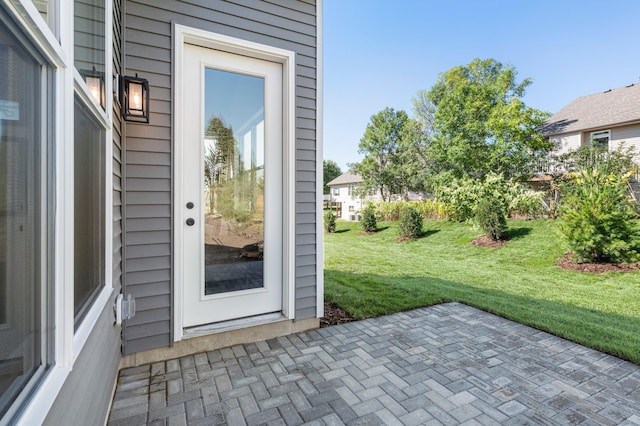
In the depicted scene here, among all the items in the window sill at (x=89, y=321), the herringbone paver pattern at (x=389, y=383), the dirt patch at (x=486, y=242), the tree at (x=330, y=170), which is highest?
the tree at (x=330, y=170)

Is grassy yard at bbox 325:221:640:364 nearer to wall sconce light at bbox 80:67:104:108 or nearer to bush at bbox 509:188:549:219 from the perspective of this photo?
bush at bbox 509:188:549:219

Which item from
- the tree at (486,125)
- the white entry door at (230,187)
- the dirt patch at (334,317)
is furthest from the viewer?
the tree at (486,125)

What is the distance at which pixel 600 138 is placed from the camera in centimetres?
1238

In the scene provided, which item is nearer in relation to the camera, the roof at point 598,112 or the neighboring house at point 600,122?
the neighboring house at point 600,122

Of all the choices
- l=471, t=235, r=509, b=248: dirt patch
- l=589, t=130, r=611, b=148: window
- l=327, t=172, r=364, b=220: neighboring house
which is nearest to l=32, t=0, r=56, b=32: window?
l=471, t=235, r=509, b=248: dirt patch

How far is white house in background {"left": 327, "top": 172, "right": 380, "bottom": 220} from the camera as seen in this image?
80.1ft

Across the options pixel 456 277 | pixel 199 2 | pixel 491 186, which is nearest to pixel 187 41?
pixel 199 2

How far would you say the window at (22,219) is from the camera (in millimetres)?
668

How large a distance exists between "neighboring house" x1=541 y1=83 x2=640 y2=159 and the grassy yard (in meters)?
6.35

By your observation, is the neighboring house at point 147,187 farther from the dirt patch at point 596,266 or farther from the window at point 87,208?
the dirt patch at point 596,266

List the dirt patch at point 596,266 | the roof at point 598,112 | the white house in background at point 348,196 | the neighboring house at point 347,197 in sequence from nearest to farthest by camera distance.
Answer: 1. the dirt patch at point 596,266
2. the roof at point 598,112
3. the white house in background at point 348,196
4. the neighboring house at point 347,197

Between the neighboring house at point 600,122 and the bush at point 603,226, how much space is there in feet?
24.8

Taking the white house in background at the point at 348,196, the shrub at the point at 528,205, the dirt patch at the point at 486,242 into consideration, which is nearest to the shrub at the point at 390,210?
the shrub at the point at 528,205

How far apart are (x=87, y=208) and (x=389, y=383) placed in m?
1.98
